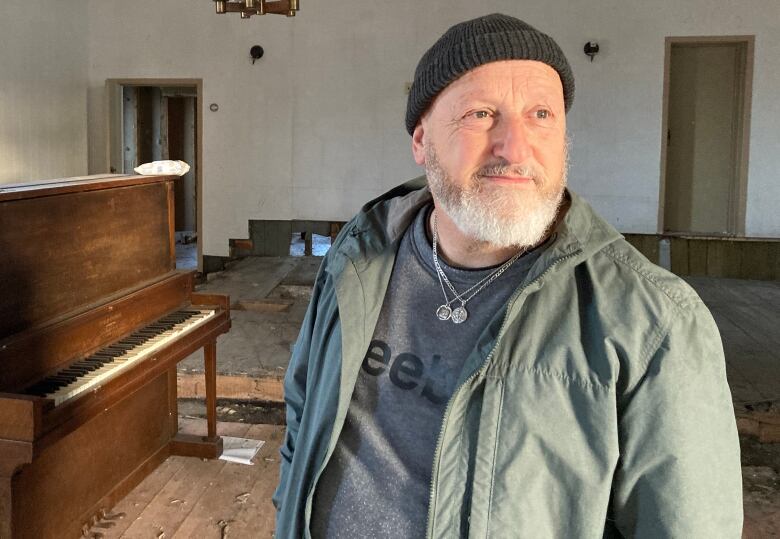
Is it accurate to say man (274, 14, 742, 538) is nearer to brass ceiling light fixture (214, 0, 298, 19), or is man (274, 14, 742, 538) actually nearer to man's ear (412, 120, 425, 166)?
man's ear (412, 120, 425, 166)

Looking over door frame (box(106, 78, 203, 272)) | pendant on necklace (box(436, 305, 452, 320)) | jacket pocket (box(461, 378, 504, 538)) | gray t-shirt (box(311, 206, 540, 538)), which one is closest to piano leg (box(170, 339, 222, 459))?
gray t-shirt (box(311, 206, 540, 538))

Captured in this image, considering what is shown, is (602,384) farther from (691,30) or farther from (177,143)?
(177,143)

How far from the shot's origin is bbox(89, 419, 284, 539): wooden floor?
254cm

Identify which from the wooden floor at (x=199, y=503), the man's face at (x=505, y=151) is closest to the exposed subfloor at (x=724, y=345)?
the wooden floor at (x=199, y=503)

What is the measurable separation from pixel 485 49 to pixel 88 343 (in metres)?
1.74

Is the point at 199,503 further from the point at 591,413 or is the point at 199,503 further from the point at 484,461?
the point at 591,413

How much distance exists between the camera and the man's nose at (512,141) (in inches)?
42.9

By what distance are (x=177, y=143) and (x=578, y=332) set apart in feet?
36.3

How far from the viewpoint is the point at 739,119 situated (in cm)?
696

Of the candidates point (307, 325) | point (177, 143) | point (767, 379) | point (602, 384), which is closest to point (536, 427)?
point (602, 384)

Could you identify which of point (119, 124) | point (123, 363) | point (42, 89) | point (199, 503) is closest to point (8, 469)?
point (123, 363)

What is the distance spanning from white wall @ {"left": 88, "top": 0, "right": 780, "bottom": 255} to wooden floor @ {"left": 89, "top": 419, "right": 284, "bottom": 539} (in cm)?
476

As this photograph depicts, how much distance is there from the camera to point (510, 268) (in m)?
1.15

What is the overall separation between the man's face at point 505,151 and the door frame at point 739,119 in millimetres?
6418
